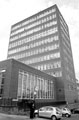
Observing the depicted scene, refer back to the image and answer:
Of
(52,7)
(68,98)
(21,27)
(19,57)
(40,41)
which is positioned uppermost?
(52,7)

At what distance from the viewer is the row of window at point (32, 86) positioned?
24625 millimetres

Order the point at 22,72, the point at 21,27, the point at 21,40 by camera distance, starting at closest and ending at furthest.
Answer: the point at 22,72 < the point at 21,40 < the point at 21,27

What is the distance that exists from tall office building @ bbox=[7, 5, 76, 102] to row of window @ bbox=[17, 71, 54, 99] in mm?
8369

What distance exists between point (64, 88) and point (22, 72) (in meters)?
22.2

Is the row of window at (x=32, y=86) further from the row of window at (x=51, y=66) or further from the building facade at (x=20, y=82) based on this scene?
the row of window at (x=51, y=66)

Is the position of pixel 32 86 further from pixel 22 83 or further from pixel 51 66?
pixel 51 66

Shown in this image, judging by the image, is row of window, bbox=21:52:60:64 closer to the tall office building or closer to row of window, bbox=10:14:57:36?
the tall office building

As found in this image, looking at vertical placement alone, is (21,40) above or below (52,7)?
below

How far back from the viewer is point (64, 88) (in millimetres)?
41938

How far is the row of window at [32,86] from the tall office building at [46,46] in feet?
27.5

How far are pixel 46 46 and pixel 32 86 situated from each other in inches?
1019

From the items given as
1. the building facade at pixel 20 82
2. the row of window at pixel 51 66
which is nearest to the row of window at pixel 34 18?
the row of window at pixel 51 66

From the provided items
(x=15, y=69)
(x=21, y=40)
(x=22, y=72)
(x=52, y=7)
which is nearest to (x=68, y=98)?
(x=22, y=72)

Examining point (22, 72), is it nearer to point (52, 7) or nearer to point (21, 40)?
point (21, 40)
